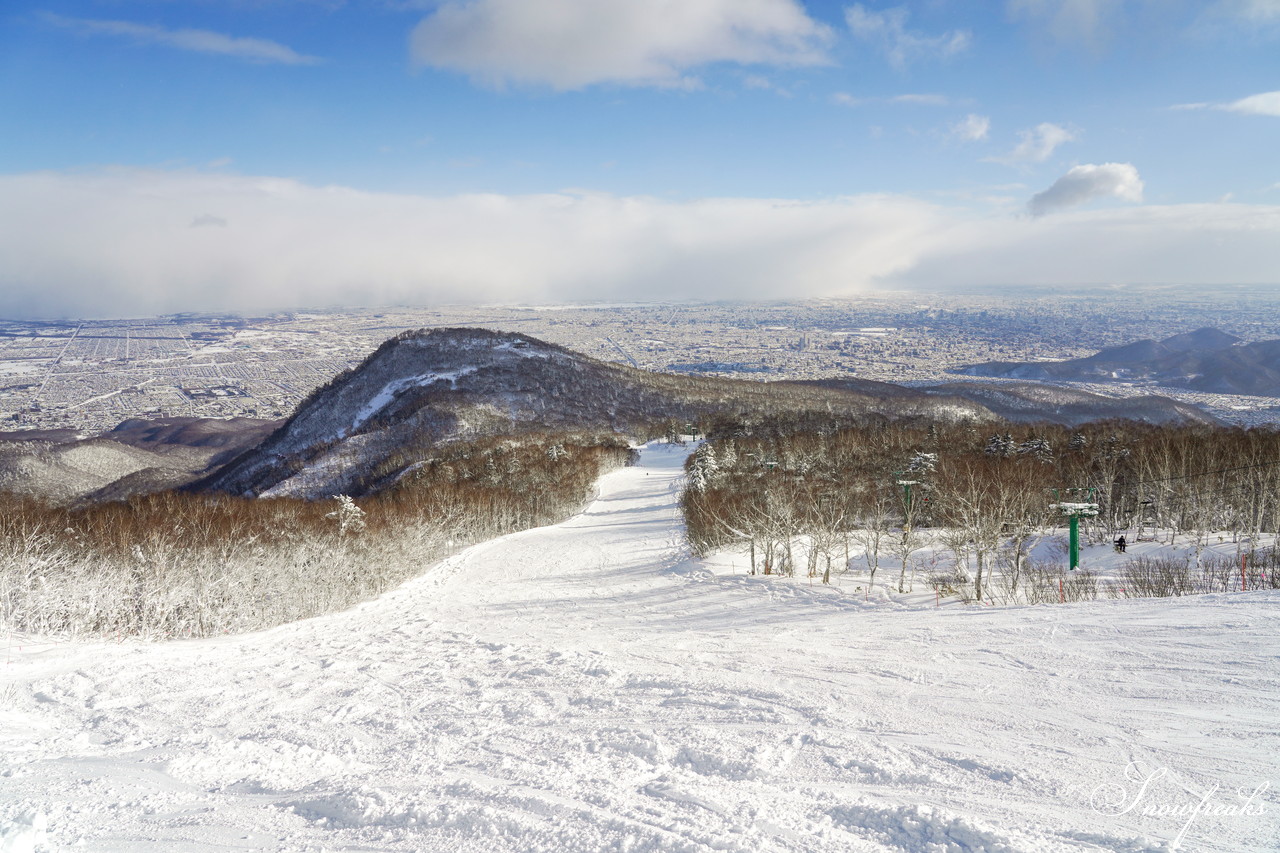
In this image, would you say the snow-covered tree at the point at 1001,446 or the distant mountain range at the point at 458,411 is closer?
the snow-covered tree at the point at 1001,446

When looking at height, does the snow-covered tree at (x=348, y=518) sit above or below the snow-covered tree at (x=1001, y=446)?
below

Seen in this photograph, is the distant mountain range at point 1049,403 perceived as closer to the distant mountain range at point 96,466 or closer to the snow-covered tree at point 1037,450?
the snow-covered tree at point 1037,450

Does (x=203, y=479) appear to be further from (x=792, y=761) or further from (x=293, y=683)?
(x=792, y=761)

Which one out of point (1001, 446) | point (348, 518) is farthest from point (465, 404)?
point (1001, 446)

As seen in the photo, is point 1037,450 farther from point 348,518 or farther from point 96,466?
point 96,466

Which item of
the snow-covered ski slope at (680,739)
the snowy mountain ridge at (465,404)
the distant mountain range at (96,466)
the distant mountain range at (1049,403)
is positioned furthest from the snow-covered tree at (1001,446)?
the distant mountain range at (96,466)

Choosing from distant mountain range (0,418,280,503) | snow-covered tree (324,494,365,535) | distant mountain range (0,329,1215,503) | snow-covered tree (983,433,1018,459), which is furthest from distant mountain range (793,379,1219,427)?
distant mountain range (0,418,280,503)
